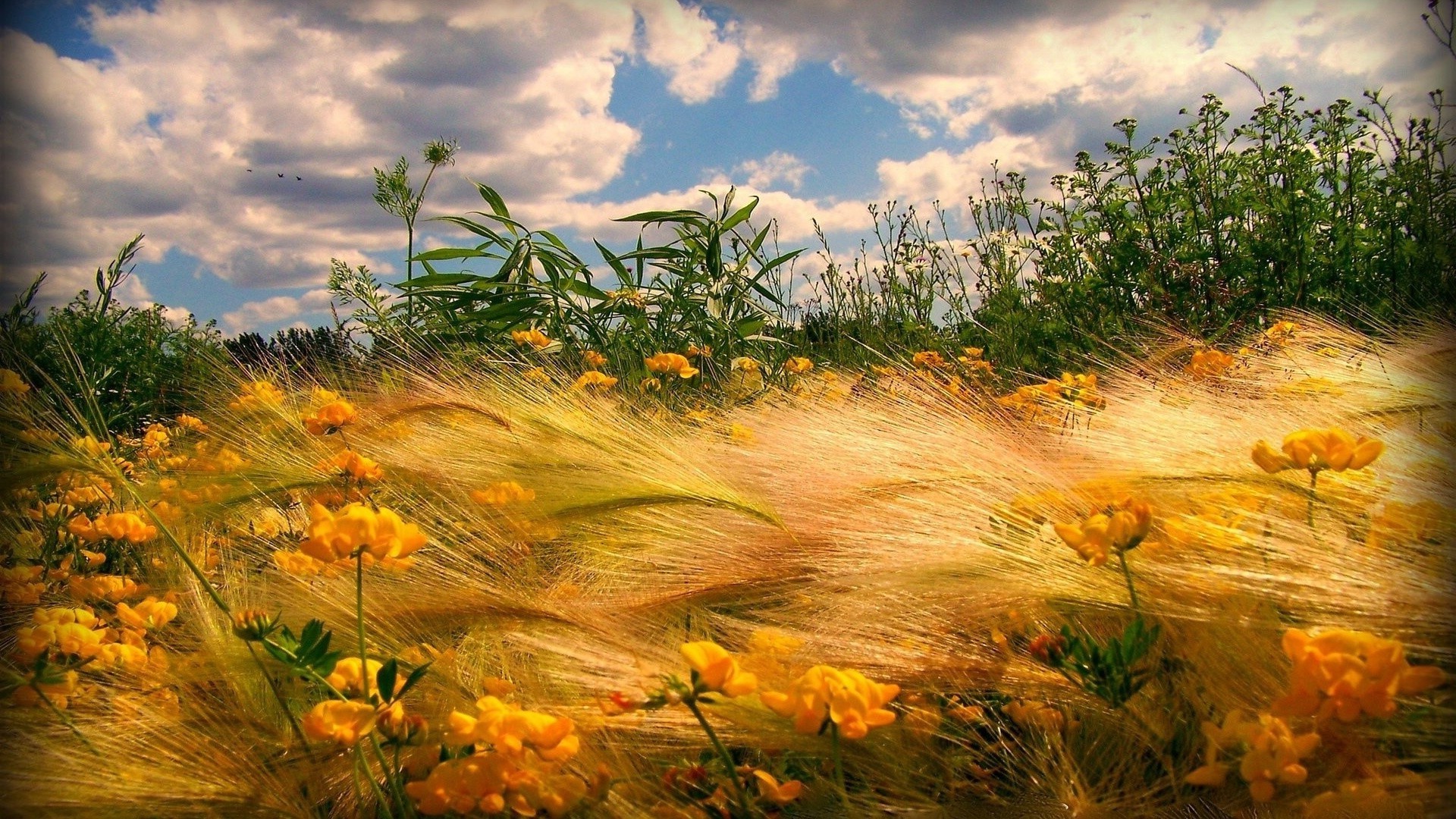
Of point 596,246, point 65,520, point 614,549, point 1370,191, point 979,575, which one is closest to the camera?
point 979,575

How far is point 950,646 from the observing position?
0.91 m

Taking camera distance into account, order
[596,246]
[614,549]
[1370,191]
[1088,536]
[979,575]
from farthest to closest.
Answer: [596,246], [1370,191], [614,549], [979,575], [1088,536]

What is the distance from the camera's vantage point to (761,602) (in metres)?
1.08

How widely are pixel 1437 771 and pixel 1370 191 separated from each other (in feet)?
10.0

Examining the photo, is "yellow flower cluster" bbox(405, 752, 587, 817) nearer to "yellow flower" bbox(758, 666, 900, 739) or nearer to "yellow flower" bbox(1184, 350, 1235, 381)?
"yellow flower" bbox(758, 666, 900, 739)

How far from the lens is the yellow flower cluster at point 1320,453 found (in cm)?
84

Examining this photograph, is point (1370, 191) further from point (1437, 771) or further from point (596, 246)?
point (1437, 771)

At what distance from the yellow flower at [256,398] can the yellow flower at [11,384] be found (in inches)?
18.3

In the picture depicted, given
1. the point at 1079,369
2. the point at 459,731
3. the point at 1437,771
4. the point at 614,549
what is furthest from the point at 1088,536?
the point at 1079,369

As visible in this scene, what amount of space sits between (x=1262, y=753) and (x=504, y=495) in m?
0.97

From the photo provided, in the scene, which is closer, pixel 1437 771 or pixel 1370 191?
pixel 1437 771

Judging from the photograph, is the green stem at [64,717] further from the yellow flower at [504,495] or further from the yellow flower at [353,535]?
the yellow flower at [504,495]

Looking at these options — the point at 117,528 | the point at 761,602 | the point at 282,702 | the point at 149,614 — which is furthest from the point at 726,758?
the point at 117,528

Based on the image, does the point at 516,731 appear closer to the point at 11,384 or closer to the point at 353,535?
the point at 353,535
